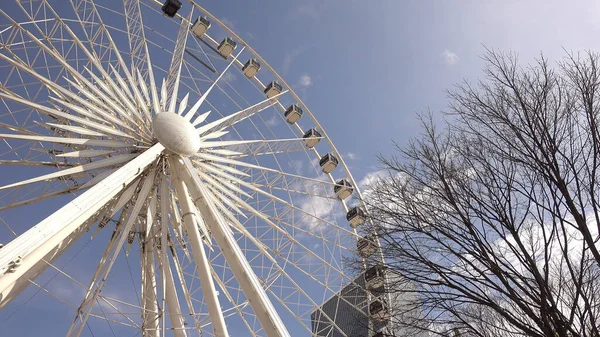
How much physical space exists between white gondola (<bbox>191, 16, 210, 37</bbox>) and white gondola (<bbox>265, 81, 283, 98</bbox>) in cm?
437

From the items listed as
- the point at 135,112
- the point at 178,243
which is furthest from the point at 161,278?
the point at 135,112

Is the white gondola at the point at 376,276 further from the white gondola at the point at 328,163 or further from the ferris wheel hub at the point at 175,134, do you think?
the white gondola at the point at 328,163

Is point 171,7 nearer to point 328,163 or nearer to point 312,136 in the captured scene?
point 312,136

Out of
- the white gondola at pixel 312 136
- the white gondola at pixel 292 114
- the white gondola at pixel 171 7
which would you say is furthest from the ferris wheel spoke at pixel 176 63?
the white gondola at pixel 312 136

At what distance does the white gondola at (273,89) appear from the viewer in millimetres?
24597

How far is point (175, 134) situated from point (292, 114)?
1048 cm

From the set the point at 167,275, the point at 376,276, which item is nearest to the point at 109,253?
the point at 167,275

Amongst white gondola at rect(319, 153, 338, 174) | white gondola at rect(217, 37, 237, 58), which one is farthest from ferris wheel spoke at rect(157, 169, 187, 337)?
white gondola at rect(217, 37, 237, 58)

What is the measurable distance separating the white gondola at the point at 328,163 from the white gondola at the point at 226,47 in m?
7.45

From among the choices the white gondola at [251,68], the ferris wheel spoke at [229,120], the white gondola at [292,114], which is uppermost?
the white gondola at [251,68]

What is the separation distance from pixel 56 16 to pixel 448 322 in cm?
1830

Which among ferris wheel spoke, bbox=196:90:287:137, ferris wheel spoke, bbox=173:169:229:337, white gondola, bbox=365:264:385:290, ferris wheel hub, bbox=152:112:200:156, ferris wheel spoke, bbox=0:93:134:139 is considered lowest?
white gondola, bbox=365:264:385:290

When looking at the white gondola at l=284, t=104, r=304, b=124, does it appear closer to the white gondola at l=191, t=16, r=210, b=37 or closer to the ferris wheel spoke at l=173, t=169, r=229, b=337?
the white gondola at l=191, t=16, r=210, b=37

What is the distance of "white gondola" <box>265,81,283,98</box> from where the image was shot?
24.6 m
